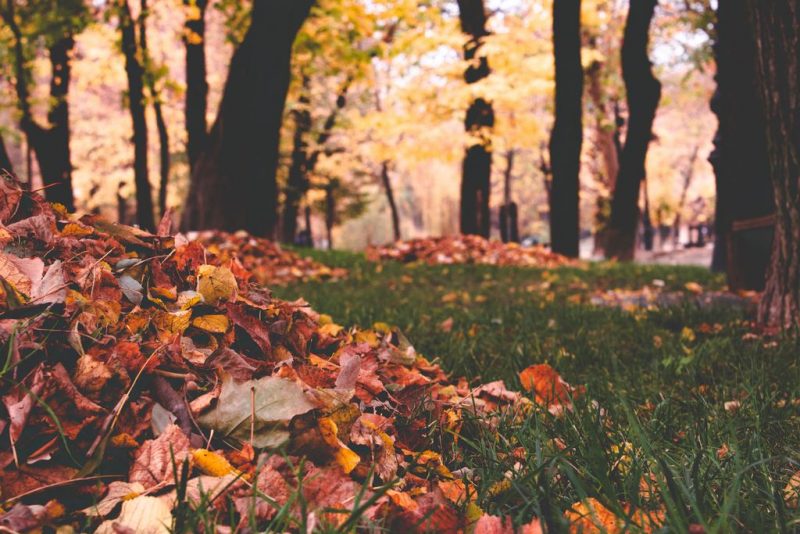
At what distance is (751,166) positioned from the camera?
4742 mm

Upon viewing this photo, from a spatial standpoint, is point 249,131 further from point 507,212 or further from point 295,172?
point 507,212

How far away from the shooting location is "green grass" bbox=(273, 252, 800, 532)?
45.7 inches

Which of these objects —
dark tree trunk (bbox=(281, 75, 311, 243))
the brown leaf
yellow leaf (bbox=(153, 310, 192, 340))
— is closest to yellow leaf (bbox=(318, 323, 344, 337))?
yellow leaf (bbox=(153, 310, 192, 340))

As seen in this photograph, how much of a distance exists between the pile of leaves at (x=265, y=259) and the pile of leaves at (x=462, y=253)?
2673 mm

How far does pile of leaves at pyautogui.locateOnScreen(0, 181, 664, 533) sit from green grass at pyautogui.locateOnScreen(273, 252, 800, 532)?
9cm

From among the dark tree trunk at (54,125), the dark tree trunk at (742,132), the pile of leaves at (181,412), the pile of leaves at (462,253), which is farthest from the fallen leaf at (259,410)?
the dark tree trunk at (54,125)

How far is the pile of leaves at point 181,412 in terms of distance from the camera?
3.48ft

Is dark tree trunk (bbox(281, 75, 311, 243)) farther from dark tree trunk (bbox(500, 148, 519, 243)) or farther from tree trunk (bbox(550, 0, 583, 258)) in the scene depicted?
tree trunk (bbox(550, 0, 583, 258))

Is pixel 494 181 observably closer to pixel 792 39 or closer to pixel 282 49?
pixel 282 49

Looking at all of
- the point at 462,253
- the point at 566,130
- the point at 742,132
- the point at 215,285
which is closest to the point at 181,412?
the point at 215,285

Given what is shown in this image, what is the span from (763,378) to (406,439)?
1.24 m

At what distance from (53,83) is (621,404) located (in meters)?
14.2

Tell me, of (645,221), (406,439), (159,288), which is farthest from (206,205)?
(645,221)

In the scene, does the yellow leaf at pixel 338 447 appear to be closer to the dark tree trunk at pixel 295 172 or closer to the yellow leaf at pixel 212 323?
the yellow leaf at pixel 212 323
